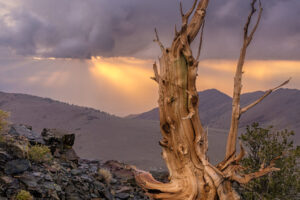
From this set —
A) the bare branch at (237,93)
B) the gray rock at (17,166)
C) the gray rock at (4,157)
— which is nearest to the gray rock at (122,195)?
the gray rock at (17,166)

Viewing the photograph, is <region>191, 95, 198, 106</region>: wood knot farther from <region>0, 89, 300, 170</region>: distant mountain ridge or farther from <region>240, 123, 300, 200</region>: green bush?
<region>0, 89, 300, 170</region>: distant mountain ridge

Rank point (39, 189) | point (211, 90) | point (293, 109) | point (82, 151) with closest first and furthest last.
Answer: point (39, 189) → point (82, 151) → point (293, 109) → point (211, 90)

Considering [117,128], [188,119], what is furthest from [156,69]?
[117,128]

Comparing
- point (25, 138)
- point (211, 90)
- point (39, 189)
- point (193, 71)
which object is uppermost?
point (211, 90)

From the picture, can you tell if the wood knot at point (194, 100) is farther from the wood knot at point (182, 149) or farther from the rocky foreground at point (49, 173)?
the rocky foreground at point (49, 173)

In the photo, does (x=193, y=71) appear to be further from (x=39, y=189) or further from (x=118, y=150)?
(x=118, y=150)

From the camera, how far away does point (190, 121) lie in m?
5.09

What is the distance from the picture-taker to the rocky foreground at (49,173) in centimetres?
816

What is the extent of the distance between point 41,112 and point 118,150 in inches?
1443

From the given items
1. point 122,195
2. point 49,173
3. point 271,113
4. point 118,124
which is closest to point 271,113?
point 271,113

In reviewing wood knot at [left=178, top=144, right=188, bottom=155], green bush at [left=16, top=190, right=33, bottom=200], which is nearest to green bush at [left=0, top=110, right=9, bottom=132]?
green bush at [left=16, top=190, right=33, bottom=200]

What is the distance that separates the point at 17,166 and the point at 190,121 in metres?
5.88

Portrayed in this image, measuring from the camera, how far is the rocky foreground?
8164 mm

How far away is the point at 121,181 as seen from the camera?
14.3 meters
